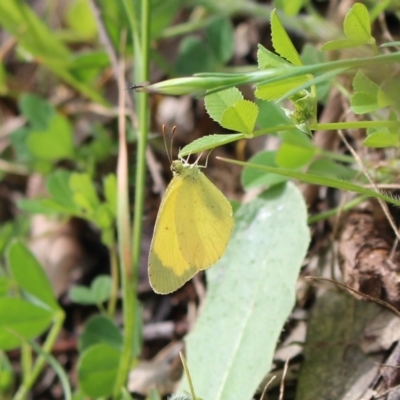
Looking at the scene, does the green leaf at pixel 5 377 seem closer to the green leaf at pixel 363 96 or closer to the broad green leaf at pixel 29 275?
the broad green leaf at pixel 29 275

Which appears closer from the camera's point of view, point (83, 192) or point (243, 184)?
point (243, 184)

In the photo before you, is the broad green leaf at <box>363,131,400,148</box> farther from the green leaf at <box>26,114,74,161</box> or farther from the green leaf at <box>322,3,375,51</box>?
the green leaf at <box>26,114,74,161</box>

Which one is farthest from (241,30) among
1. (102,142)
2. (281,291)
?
(281,291)

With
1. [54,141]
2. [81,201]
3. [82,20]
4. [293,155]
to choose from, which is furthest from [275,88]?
[82,20]

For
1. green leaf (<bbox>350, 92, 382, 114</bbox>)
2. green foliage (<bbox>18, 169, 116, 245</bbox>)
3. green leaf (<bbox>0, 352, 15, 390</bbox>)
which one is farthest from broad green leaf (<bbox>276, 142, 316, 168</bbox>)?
green leaf (<bbox>0, 352, 15, 390</bbox>)

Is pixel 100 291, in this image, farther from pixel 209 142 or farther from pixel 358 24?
pixel 358 24

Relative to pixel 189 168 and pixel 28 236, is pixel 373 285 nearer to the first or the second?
pixel 189 168
